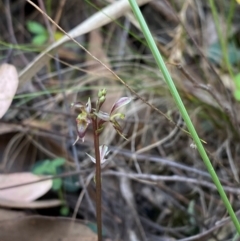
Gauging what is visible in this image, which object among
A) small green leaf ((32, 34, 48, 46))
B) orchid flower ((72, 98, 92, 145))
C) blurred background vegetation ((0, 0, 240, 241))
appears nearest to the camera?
orchid flower ((72, 98, 92, 145))

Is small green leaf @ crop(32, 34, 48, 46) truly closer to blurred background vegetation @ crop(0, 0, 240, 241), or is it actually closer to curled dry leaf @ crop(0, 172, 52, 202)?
blurred background vegetation @ crop(0, 0, 240, 241)

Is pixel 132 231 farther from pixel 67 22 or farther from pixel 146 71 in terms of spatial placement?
pixel 67 22

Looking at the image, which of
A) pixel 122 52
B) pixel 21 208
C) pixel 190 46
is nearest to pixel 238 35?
pixel 190 46

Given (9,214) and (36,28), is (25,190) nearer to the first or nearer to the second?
(9,214)

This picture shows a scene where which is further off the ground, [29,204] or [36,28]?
[36,28]

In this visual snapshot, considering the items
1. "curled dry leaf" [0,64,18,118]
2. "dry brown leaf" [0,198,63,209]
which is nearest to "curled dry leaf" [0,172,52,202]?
"dry brown leaf" [0,198,63,209]

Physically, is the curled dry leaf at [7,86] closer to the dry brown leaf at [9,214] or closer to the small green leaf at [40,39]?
the dry brown leaf at [9,214]

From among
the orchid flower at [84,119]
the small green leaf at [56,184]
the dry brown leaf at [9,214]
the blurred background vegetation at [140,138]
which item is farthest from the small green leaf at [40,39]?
the orchid flower at [84,119]

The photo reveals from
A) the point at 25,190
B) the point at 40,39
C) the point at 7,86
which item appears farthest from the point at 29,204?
the point at 40,39
